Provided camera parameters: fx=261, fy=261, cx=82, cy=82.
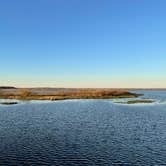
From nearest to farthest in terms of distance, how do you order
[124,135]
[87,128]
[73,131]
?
[124,135] < [73,131] < [87,128]

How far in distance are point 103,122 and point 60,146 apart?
17.8 m

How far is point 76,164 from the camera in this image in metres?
24.7

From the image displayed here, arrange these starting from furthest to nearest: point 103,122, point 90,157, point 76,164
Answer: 1. point 103,122
2. point 90,157
3. point 76,164

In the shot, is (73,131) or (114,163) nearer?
(114,163)

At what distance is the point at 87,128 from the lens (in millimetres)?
41688

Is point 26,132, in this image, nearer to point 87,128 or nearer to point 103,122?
point 87,128

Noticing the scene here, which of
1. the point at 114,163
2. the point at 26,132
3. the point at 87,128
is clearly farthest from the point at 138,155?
the point at 26,132

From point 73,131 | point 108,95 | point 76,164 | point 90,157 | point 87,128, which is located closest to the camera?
point 76,164

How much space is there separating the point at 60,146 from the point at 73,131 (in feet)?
27.5

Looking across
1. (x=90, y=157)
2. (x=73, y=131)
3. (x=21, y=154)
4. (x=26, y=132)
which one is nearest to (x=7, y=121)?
(x=26, y=132)

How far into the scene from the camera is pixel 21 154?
1091 inches

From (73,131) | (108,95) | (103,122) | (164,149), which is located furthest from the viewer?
(108,95)

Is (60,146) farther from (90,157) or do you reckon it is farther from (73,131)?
(73,131)

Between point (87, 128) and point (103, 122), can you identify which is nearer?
point (87, 128)
